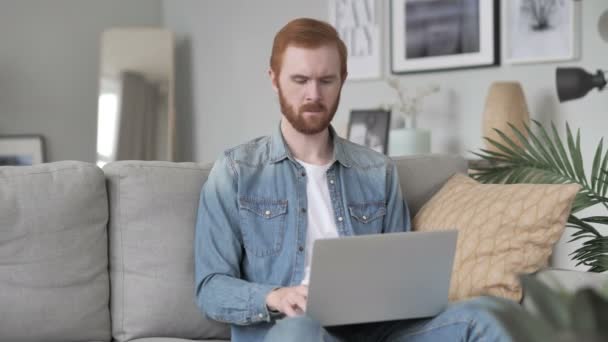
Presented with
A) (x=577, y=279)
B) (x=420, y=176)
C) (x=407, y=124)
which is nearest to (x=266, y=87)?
(x=407, y=124)

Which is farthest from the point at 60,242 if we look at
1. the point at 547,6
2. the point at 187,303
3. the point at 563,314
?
the point at 547,6

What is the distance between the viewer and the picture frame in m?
5.36

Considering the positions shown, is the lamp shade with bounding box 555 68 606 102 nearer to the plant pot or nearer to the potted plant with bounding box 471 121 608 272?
the potted plant with bounding box 471 121 608 272

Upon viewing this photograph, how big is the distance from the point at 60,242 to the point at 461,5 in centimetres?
268

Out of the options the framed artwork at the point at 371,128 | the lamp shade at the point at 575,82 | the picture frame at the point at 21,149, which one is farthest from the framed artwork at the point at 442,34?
the picture frame at the point at 21,149

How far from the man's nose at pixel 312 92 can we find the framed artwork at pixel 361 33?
2555mm

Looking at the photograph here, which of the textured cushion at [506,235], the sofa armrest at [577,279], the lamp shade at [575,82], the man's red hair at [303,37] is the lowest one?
the sofa armrest at [577,279]

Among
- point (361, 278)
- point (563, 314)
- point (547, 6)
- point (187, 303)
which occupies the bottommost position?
point (187, 303)

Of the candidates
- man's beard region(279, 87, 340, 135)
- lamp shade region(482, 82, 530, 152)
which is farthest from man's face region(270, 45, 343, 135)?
lamp shade region(482, 82, 530, 152)

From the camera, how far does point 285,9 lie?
5.16 m

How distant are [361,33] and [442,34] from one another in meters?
0.55

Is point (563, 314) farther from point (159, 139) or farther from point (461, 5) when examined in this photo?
point (159, 139)

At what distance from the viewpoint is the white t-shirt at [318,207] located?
6.89ft

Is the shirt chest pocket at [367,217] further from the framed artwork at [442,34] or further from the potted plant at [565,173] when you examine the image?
the framed artwork at [442,34]
